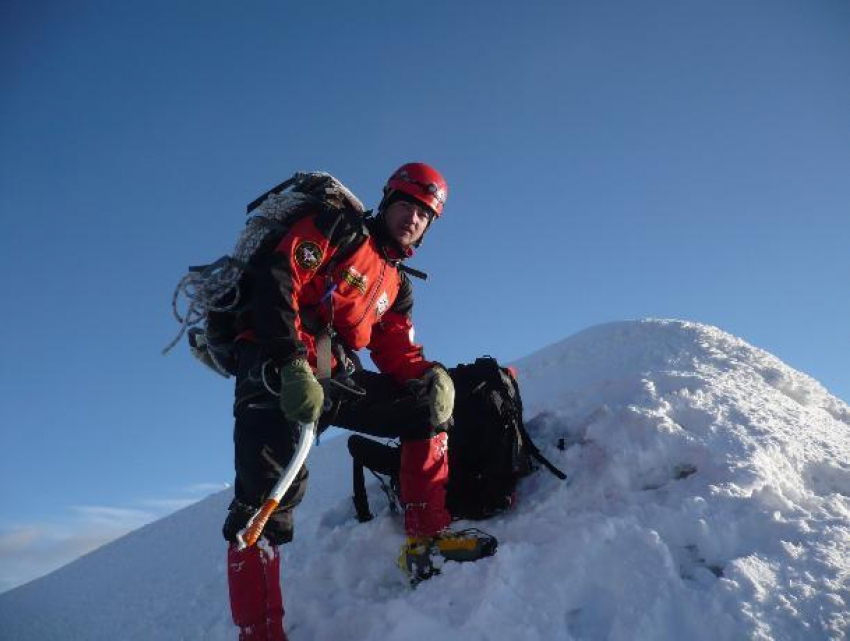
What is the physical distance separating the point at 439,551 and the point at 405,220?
2085 millimetres

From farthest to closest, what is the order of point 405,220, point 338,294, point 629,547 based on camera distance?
1. point 405,220
2. point 338,294
3. point 629,547

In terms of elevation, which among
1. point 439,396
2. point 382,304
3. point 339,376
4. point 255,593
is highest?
point 382,304

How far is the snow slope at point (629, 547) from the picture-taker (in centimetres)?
266

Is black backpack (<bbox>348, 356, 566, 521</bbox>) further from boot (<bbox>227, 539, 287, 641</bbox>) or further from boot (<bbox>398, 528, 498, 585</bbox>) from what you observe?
boot (<bbox>227, 539, 287, 641</bbox>)

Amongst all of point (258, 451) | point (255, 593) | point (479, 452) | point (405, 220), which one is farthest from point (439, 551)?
point (405, 220)

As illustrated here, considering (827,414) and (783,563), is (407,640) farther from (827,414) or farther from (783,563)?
(827,414)

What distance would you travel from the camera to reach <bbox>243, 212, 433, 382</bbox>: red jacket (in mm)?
3240

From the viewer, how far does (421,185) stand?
4016 millimetres

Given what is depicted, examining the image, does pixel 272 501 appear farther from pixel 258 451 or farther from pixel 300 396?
pixel 300 396

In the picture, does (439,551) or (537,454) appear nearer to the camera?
(439,551)

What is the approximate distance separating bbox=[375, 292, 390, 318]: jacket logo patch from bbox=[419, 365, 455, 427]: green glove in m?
0.55

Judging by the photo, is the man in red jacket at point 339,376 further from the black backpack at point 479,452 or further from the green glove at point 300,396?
the black backpack at point 479,452

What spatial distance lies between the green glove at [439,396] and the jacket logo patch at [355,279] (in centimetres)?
71

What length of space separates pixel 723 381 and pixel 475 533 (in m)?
2.52
